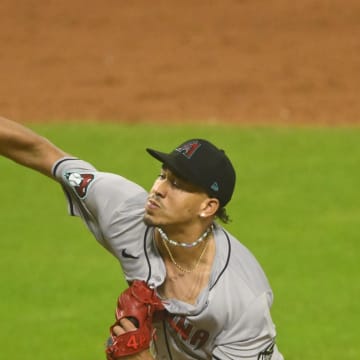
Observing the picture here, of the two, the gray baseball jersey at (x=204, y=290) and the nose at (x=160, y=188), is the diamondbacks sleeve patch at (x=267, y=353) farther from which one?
the nose at (x=160, y=188)

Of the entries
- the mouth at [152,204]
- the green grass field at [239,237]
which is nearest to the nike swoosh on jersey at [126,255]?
the mouth at [152,204]

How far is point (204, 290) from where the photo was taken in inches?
287

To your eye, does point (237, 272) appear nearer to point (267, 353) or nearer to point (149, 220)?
point (267, 353)

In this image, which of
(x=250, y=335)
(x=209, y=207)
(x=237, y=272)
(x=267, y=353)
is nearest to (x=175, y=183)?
(x=209, y=207)

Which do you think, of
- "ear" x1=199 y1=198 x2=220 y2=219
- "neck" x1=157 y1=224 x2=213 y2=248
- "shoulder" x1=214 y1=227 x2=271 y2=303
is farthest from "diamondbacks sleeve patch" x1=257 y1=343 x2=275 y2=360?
"ear" x1=199 y1=198 x2=220 y2=219

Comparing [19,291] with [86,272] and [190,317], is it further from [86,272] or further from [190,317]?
[190,317]

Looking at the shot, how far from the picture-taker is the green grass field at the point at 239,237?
11.1 m

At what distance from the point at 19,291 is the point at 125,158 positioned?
3.79 metres

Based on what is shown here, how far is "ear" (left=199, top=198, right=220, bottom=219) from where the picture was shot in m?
7.33

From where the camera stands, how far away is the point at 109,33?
2075 cm

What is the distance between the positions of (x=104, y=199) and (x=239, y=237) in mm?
6047

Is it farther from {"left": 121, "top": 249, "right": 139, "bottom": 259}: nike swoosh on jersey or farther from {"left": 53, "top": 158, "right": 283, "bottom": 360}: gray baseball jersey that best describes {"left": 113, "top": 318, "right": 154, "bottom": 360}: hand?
{"left": 121, "top": 249, "right": 139, "bottom": 259}: nike swoosh on jersey

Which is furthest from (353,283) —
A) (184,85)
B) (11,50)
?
(11,50)

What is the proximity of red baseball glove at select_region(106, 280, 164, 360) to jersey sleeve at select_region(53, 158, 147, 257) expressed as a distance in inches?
13.0
